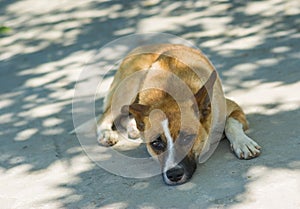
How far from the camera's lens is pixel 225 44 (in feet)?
27.9

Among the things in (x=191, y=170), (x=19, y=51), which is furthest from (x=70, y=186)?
(x=19, y=51)

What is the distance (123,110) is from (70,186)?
126 centimetres

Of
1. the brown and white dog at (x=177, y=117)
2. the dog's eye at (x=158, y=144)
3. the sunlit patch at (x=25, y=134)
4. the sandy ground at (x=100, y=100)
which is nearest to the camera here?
the sandy ground at (x=100, y=100)

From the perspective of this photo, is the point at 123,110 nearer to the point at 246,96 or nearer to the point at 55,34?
the point at 246,96

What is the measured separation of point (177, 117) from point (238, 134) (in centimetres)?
71

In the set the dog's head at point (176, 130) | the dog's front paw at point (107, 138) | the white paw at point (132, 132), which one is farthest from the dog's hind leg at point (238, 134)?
the dog's front paw at point (107, 138)

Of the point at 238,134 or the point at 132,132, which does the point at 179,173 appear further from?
the point at 132,132

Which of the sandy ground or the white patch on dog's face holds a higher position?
the white patch on dog's face

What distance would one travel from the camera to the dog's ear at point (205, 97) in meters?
5.74

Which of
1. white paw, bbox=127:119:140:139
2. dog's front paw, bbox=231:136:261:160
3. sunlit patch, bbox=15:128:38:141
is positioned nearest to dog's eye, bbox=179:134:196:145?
dog's front paw, bbox=231:136:261:160

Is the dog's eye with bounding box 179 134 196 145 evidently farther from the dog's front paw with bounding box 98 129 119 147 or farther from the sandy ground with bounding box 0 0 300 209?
the dog's front paw with bounding box 98 129 119 147

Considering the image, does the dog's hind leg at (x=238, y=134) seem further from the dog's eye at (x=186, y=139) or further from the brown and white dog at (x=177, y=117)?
the dog's eye at (x=186, y=139)

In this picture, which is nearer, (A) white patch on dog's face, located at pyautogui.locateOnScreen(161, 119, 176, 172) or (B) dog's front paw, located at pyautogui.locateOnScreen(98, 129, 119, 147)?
(A) white patch on dog's face, located at pyautogui.locateOnScreen(161, 119, 176, 172)

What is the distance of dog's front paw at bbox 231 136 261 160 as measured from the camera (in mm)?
5793
